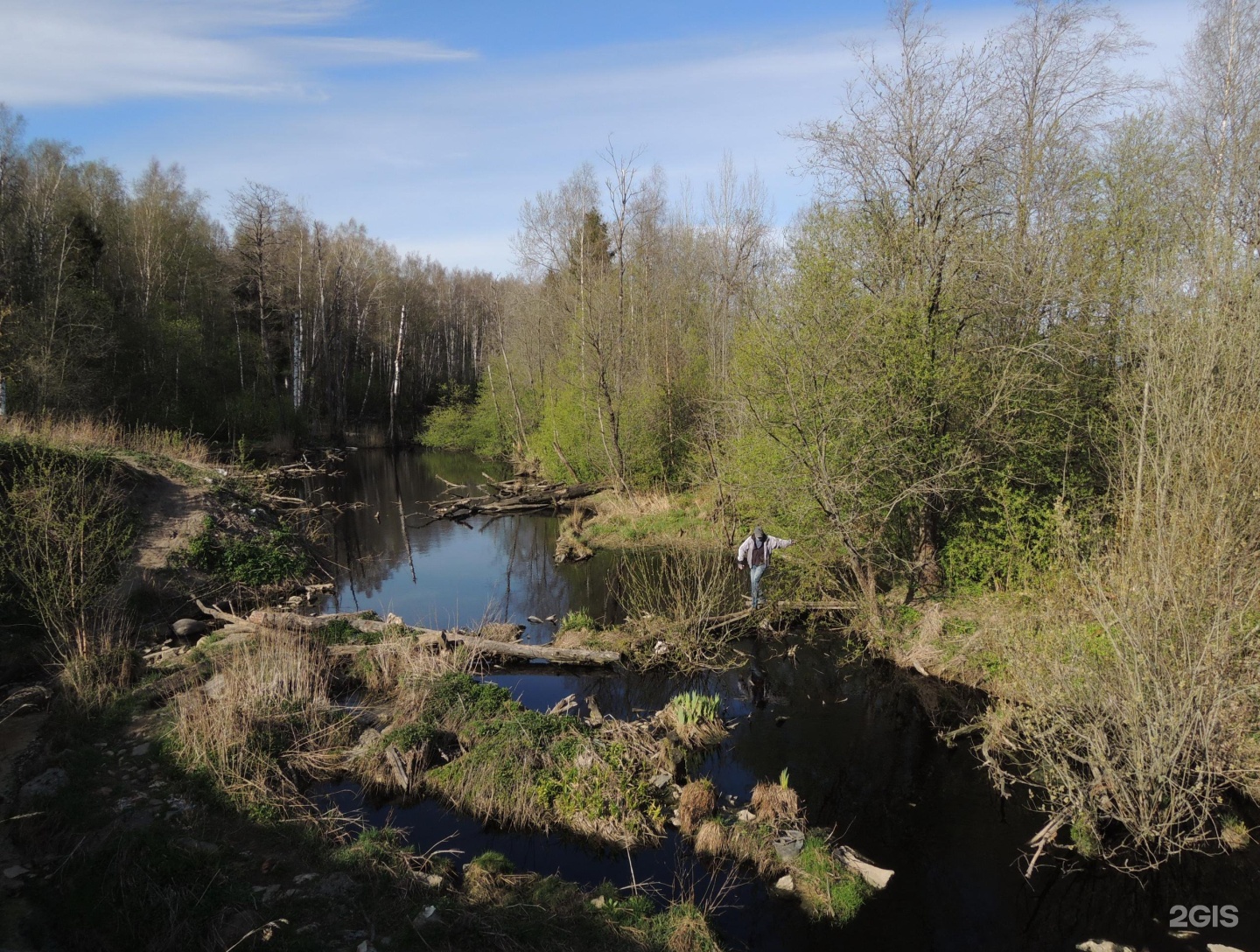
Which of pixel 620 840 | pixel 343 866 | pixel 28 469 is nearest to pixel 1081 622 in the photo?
pixel 620 840

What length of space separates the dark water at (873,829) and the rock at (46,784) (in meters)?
2.82

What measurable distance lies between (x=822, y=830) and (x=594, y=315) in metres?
21.3

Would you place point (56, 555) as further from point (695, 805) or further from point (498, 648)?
point (695, 805)

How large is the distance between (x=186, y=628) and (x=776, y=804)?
11.3 m

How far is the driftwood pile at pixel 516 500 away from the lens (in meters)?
27.0

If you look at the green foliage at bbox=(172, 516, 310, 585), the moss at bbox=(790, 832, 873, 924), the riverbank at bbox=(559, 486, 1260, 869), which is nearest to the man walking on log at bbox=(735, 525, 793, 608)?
the riverbank at bbox=(559, 486, 1260, 869)

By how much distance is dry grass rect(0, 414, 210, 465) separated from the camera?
56.0ft

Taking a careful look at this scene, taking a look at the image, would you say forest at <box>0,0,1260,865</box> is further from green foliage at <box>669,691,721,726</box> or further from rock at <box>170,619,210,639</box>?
rock at <box>170,619,210,639</box>

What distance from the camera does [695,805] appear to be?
27.3 feet

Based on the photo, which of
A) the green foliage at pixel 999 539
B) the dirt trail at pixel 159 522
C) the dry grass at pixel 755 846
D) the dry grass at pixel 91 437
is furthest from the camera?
the dry grass at pixel 91 437

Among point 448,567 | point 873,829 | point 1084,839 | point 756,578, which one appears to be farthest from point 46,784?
point 448,567

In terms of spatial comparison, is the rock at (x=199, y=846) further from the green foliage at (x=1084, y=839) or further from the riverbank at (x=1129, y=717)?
the green foliage at (x=1084, y=839)

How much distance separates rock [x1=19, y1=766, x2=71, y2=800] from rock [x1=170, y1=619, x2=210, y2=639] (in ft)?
17.9

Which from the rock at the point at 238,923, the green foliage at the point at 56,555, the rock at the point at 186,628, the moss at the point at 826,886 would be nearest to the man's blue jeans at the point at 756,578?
the moss at the point at 826,886
